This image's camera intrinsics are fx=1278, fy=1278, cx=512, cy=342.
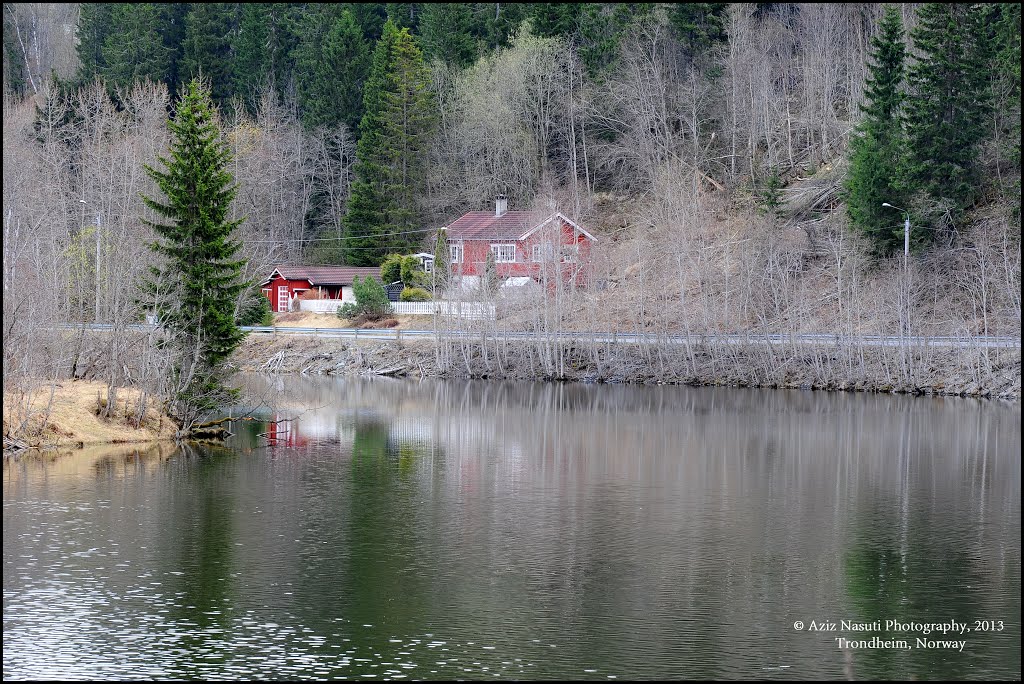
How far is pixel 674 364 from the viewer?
2490 inches

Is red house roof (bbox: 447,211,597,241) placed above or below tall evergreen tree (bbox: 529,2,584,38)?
below

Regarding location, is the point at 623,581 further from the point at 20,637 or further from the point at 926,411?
the point at 926,411

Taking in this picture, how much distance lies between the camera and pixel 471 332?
218ft

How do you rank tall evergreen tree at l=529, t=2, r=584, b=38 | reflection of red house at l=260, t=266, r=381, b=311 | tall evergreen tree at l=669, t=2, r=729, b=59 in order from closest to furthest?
reflection of red house at l=260, t=266, r=381, b=311 → tall evergreen tree at l=669, t=2, r=729, b=59 → tall evergreen tree at l=529, t=2, r=584, b=38

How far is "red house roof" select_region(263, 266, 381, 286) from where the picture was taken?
83.7 m

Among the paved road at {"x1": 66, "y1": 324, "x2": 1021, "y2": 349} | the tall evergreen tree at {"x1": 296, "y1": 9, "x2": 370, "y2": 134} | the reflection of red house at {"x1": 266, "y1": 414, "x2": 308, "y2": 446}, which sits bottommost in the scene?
the reflection of red house at {"x1": 266, "y1": 414, "x2": 308, "y2": 446}

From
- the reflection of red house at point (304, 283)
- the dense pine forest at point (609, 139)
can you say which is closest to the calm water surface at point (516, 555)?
the dense pine forest at point (609, 139)

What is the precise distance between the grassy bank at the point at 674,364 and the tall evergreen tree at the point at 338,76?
2692 cm

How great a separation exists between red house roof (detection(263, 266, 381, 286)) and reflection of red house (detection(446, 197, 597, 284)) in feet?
19.3

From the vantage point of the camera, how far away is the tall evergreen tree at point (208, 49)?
318 ft

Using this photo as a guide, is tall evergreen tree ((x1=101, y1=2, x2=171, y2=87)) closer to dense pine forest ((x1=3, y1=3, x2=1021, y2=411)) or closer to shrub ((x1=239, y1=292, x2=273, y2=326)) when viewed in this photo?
dense pine forest ((x1=3, y1=3, x2=1021, y2=411))

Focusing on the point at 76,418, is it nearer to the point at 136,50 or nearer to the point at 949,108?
the point at 949,108

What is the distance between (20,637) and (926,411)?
39156 millimetres

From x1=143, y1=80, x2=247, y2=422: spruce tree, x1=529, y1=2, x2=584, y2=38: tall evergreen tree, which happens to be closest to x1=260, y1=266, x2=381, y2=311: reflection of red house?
x1=529, y1=2, x2=584, y2=38: tall evergreen tree
